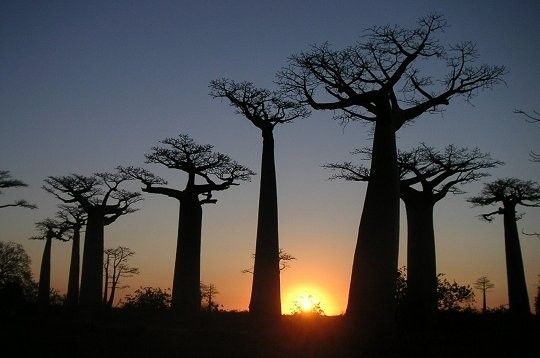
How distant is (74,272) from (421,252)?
1751 centimetres

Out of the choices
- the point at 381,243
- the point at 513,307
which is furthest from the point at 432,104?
the point at 513,307

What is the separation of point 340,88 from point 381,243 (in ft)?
10.00

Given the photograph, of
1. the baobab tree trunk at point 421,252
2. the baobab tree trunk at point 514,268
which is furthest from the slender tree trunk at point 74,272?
the baobab tree trunk at point 514,268

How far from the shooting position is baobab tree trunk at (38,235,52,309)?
25564 mm

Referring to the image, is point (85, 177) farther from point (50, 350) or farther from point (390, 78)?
point (390, 78)

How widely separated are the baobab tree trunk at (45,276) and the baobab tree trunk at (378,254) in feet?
64.9

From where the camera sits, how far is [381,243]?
896 centimetres

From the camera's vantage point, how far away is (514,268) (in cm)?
1953

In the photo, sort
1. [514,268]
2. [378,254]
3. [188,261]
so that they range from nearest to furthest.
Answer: [378,254] → [188,261] → [514,268]

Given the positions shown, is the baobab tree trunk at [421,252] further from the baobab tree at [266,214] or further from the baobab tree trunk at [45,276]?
the baobab tree trunk at [45,276]

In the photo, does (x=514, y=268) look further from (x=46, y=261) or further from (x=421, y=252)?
(x=46, y=261)

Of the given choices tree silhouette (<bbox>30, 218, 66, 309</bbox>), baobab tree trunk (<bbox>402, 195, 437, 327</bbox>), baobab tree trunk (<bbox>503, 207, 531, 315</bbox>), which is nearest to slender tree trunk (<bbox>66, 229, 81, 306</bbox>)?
tree silhouette (<bbox>30, 218, 66, 309</bbox>)

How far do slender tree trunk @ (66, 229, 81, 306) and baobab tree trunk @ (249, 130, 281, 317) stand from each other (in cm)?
1446

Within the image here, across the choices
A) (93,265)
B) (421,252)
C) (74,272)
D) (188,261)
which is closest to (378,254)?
(421,252)
